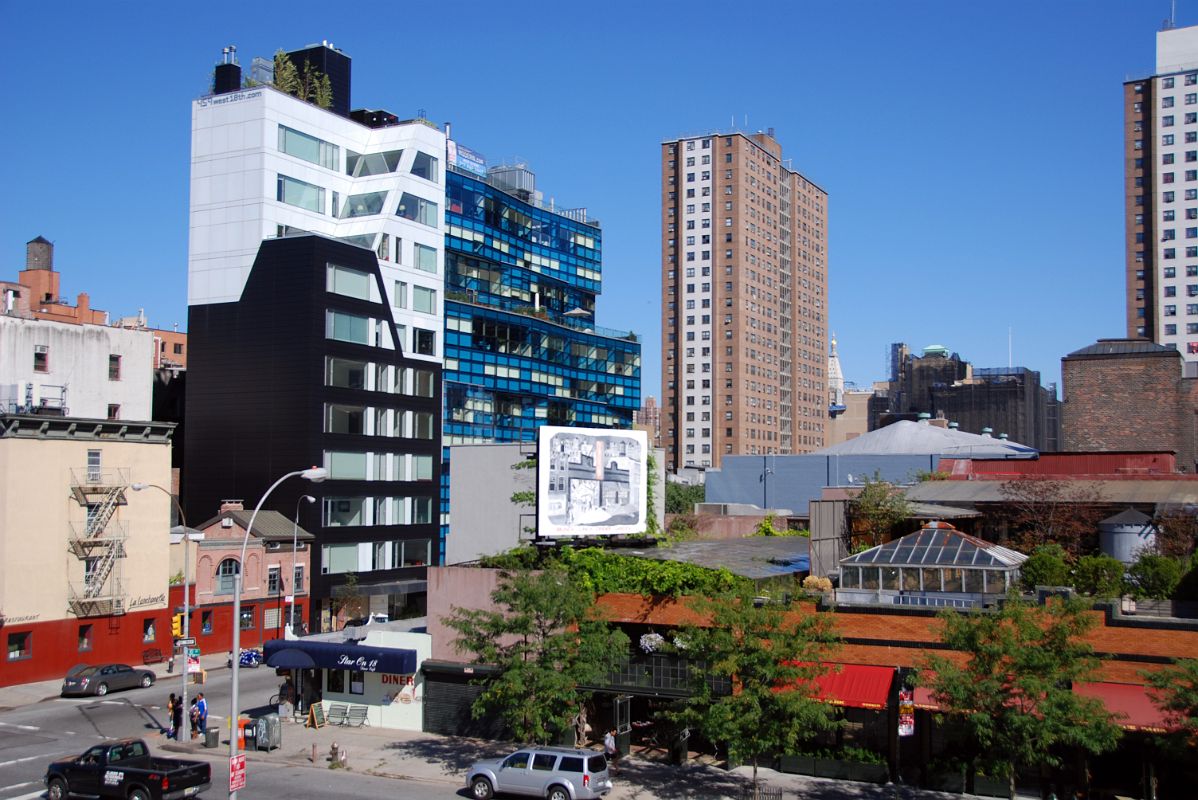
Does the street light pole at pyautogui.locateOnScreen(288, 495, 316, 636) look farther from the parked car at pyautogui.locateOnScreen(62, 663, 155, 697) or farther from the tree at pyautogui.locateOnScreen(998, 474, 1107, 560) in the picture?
the tree at pyautogui.locateOnScreen(998, 474, 1107, 560)

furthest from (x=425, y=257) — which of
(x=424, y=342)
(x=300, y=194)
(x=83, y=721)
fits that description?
(x=83, y=721)

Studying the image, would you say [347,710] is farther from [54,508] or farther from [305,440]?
[305,440]

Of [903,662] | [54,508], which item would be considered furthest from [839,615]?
[54,508]

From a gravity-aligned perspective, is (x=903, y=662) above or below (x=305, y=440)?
below

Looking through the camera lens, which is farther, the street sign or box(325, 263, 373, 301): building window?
box(325, 263, 373, 301): building window

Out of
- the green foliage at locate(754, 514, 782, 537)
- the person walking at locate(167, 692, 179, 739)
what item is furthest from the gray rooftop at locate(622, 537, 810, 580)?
the person walking at locate(167, 692, 179, 739)

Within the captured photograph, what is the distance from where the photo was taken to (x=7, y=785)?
2994cm

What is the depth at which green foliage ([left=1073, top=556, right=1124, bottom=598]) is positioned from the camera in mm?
31328

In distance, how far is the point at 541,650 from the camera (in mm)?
31203

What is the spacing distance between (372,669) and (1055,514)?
2800cm

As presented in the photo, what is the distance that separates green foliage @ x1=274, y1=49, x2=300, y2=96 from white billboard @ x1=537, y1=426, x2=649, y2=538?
149 feet

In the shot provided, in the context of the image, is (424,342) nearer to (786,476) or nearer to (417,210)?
(417,210)

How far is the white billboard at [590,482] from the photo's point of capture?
38156 millimetres

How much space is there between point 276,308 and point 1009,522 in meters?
45.6
